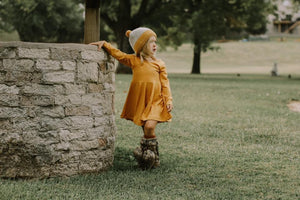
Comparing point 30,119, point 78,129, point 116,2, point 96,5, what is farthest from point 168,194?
point 116,2

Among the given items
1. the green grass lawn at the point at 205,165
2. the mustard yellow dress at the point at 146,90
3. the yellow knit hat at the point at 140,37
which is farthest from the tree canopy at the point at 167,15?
the mustard yellow dress at the point at 146,90

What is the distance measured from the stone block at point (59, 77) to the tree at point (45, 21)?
21446mm

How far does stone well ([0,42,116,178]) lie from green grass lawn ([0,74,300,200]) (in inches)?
8.4

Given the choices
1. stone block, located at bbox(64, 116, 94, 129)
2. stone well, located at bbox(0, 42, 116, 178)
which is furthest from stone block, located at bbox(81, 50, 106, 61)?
stone block, located at bbox(64, 116, 94, 129)

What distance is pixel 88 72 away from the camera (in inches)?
199

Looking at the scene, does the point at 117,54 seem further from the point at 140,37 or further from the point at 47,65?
the point at 47,65

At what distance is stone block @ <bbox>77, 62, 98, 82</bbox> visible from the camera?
499 cm

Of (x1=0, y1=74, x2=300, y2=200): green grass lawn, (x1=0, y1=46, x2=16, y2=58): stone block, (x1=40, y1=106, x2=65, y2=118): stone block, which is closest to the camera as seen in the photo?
(x1=0, y1=74, x2=300, y2=200): green grass lawn

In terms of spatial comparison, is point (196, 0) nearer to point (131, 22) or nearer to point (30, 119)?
point (131, 22)

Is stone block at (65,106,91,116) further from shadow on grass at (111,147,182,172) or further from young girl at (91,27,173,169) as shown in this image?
shadow on grass at (111,147,182,172)

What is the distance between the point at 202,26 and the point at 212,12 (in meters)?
0.97

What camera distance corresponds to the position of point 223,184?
5.06m

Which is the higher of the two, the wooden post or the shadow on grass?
the wooden post

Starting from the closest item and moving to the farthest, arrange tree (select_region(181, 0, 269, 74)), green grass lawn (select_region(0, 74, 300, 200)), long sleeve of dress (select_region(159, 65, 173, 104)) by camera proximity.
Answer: green grass lawn (select_region(0, 74, 300, 200)), long sleeve of dress (select_region(159, 65, 173, 104)), tree (select_region(181, 0, 269, 74))
